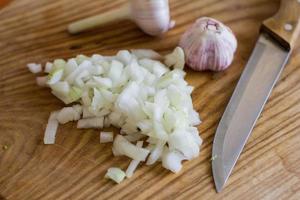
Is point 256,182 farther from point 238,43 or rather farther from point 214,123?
point 238,43

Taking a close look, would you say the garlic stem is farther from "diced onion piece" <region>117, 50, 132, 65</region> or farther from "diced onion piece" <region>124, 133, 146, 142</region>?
"diced onion piece" <region>124, 133, 146, 142</region>

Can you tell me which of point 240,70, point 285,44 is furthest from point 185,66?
point 285,44

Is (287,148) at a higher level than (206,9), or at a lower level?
lower

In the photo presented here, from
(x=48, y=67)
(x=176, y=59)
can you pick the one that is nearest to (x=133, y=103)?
(x=176, y=59)

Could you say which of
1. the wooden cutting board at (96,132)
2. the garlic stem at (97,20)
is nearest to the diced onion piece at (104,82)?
the wooden cutting board at (96,132)

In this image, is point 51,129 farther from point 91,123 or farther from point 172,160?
point 172,160
